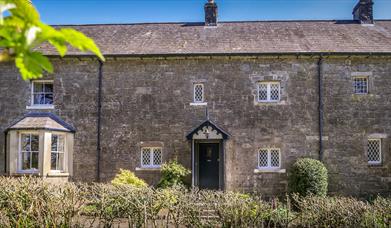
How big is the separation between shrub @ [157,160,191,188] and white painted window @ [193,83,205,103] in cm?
303

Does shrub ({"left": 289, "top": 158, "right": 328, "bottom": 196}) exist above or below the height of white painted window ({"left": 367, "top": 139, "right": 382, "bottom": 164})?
below

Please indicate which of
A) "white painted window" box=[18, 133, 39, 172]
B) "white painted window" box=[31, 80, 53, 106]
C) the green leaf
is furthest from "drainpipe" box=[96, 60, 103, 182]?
the green leaf

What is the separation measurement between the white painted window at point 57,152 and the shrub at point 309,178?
977 cm

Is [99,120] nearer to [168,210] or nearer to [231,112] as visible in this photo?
[231,112]

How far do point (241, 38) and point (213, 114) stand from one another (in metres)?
4.19

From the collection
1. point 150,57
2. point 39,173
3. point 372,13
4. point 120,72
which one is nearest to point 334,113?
point 372,13

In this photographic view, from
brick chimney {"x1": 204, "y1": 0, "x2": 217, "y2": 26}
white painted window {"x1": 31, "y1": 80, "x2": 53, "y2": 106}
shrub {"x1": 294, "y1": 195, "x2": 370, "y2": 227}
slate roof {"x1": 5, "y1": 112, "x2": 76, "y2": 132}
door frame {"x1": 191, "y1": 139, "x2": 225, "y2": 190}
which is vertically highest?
brick chimney {"x1": 204, "y1": 0, "x2": 217, "y2": 26}

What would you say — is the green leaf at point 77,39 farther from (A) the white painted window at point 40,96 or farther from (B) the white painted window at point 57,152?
(A) the white painted window at point 40,96

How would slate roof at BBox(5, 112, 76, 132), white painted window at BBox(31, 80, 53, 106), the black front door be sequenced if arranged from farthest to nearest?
white painted window at BBox(31, 80, 53, 106), the black front door, slate roof at BBox(5, 112, 76, 132)

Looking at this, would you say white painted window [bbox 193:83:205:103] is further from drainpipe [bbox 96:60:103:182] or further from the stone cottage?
drainpipe [bbox 96:60:103:182]

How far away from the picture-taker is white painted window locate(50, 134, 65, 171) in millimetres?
16781

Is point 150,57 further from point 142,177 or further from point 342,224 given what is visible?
point 342,224

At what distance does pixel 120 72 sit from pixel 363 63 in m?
10.7

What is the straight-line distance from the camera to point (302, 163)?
15.8 m
